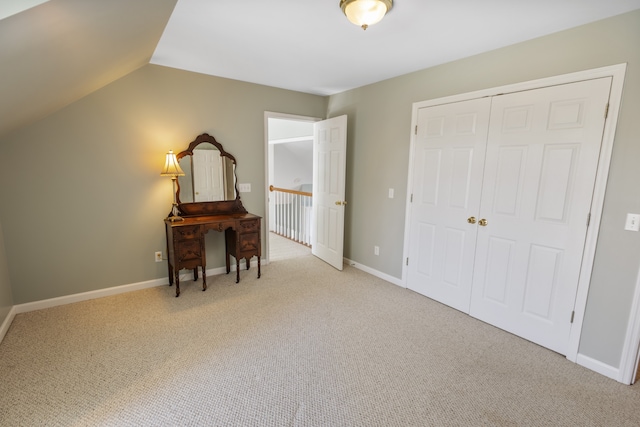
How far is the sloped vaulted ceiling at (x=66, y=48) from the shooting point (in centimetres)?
124

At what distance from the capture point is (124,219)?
2.95 metres

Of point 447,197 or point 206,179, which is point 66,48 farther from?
point 447,197

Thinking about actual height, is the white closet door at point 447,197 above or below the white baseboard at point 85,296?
above

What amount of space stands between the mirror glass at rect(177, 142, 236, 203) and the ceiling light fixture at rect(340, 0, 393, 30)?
2219 millimetres

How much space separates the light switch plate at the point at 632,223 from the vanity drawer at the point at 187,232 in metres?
3.45

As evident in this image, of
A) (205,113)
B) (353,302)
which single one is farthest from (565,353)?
(205,113)

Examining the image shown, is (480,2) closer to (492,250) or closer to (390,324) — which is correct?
(492,250)

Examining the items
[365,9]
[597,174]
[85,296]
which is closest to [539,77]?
[597,174]

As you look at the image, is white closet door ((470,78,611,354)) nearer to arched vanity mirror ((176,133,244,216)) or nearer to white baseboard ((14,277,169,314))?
arched vanity mirror ((176,133,244,216))

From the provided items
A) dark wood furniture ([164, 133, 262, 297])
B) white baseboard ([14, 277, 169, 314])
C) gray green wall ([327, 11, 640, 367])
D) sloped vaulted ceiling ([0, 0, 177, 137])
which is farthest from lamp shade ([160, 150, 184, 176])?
gray green wall ([327, 11, 640, 367])

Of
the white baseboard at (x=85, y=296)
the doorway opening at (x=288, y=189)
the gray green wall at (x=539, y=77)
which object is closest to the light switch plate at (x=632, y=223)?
the gray green wall at (x=539, y=77)

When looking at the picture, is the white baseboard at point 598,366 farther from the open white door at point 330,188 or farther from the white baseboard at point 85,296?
the white baseboard at point 85,296

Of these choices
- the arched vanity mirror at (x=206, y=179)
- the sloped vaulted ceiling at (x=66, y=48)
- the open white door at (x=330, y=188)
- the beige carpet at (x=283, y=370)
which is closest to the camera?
the sloped vaulted ceiling at (x=66, y=48)

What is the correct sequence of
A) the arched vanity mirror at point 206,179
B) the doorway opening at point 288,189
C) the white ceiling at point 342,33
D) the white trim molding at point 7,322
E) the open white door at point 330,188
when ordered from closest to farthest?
the white ceiling at point 342,33, the white trim molding at point 7,322, the arched vanity mirror at point 206,179, the open white door at point 330,188, the doorway opening at point 288,189
